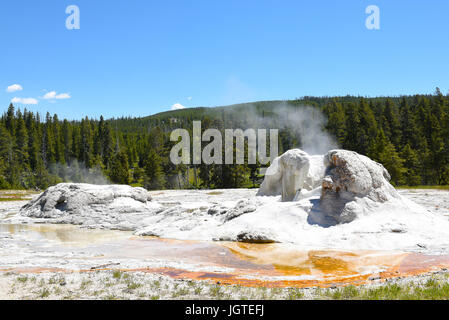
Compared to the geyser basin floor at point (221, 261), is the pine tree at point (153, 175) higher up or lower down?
higher up

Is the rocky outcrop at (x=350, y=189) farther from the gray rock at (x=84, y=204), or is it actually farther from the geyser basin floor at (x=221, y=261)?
the gray rock at (x=84, y=204)

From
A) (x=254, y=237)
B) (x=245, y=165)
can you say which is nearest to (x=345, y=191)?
(x=254, y=237)

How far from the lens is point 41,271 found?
748 cm

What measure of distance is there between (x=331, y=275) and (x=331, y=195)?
5659mm

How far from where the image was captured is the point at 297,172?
15.3 metres

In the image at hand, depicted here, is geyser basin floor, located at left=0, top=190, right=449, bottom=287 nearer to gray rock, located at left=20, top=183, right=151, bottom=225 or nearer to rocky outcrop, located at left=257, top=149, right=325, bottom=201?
rocky outcrop, located at left=257, top=149, right=325, bottom=201

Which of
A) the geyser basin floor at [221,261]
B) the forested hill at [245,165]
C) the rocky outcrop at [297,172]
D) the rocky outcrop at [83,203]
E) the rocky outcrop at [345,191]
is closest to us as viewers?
the geyser basin floor at [221,261]

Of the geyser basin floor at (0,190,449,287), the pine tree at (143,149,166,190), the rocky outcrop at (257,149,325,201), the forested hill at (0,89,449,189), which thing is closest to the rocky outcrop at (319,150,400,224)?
the rocky outcrop at (257,149,325,201)

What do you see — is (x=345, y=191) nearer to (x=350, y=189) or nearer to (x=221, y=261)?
(x=350, y=189)

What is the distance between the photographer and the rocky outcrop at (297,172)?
15.1 m

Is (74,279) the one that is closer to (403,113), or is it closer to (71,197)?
(71,197)

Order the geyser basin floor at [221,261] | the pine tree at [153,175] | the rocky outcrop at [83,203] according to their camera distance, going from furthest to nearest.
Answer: the pine tree at [153,175] < the rocky outcrop at [83,203] < the geyser basin floor at [221,261]

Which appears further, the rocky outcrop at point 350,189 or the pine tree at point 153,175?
the pine tree at point 153,175

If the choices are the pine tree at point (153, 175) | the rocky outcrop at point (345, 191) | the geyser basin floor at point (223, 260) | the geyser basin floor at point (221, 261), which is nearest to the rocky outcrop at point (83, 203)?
the geyser basin floor at point (223, 260)
